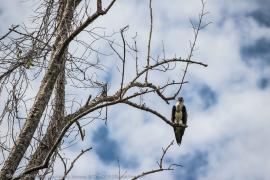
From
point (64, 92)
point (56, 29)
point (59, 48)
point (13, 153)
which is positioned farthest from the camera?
point (64, 92)

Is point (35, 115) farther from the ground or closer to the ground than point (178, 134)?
closer to the ground

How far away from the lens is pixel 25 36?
16.8 ft

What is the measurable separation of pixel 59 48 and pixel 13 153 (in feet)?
3.27

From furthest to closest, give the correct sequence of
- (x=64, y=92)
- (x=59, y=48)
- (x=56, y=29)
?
(x=64, y=92), (x=56, y=29), (x=59, y=48)

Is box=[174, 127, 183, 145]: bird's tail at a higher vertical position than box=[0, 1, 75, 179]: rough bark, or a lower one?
higher

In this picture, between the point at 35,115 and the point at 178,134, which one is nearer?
the point at 35,115

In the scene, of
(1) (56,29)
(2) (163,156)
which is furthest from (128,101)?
(1) (56,29)

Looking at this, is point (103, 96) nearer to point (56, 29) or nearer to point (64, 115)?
point (64, 115)

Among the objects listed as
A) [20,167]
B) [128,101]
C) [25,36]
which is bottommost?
[20,167]

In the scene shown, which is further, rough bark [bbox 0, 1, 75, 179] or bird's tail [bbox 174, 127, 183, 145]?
bird's tail [bbox 174, 127, 183, 145]

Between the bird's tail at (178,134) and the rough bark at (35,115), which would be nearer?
the rough bark at (35,115)

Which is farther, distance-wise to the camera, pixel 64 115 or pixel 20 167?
pixel 64 115

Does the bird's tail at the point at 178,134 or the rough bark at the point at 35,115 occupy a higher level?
the bird's tail at the point at 178,134

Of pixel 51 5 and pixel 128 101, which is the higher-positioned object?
pixel 51 5
